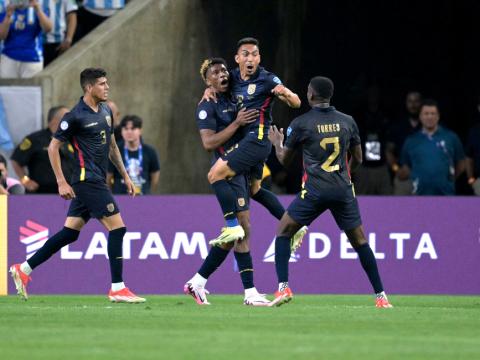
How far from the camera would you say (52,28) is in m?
21.1

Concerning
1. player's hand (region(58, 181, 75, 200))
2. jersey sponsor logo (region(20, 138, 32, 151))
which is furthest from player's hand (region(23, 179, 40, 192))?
player's hand (region(58, 181, 75, 200))

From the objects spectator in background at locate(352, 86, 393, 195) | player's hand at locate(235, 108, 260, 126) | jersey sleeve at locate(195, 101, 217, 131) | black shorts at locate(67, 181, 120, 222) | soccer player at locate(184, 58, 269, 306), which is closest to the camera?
player's hand at locate(235, 108, 260, 126)

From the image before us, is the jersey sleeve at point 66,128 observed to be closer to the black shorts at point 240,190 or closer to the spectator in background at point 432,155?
the black shorts at point 240,190

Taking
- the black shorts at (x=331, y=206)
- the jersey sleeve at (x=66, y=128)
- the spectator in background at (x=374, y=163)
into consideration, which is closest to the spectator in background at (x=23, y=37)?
the spectator in background at (x=374, y=163)

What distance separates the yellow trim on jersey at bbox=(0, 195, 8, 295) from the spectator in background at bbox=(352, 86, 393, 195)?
542 cm

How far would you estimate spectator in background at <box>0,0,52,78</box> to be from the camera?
2059cm

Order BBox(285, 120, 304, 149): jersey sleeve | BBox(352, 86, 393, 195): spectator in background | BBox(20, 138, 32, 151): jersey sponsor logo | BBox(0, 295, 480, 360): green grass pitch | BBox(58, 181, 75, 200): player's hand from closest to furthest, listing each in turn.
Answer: BBox(0, 295, 480, 360): green grass pitch
BBox(285, 120, 304, 149): jersey sleeve
BBox(58, 181, 75, 200): player's hand
BBox(20, 138, 32, 151): jersey sponsor logo
BBox(352, 86, 393, 195): spectator in background

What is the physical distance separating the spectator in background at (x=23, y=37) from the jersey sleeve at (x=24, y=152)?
6.18 ft

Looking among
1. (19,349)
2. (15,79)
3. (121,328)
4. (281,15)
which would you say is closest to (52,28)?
(15,79)

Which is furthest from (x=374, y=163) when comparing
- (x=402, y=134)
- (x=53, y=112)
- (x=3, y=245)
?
(x=3, y=245)

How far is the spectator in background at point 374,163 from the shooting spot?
69.0 feet

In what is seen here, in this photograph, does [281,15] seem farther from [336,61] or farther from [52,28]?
[52,28]

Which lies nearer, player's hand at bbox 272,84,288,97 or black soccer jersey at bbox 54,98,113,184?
player's hand at bbox 272,84,288,97

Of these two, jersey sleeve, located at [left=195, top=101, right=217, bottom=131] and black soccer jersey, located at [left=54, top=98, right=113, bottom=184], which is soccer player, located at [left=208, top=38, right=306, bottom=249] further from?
black soccer jersey, located at [left=54, top=98, right=113, bottom=184]
